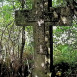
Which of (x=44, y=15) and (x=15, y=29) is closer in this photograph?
(x=44, y=15)

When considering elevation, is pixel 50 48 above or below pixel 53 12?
below

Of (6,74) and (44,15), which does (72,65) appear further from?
(6,74)

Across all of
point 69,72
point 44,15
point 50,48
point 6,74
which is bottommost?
point 6,74

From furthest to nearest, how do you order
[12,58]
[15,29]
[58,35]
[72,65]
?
[15,29]
[12,58]
[58,35]
[72,65]

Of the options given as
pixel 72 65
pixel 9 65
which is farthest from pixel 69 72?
pixel 9 65

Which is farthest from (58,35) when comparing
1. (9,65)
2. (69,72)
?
(9,65)

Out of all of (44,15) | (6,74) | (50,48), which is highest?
(44,15)

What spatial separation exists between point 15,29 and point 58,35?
1.67 meters

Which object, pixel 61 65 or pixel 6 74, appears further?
pixel 6 74

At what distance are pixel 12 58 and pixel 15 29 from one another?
1171 mm

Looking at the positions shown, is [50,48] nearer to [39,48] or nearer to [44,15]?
[39,48]

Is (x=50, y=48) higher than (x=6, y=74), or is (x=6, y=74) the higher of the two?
(x=50, y=48)

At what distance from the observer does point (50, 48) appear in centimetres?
227

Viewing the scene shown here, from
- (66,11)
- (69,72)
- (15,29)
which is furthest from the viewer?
(15,29)
